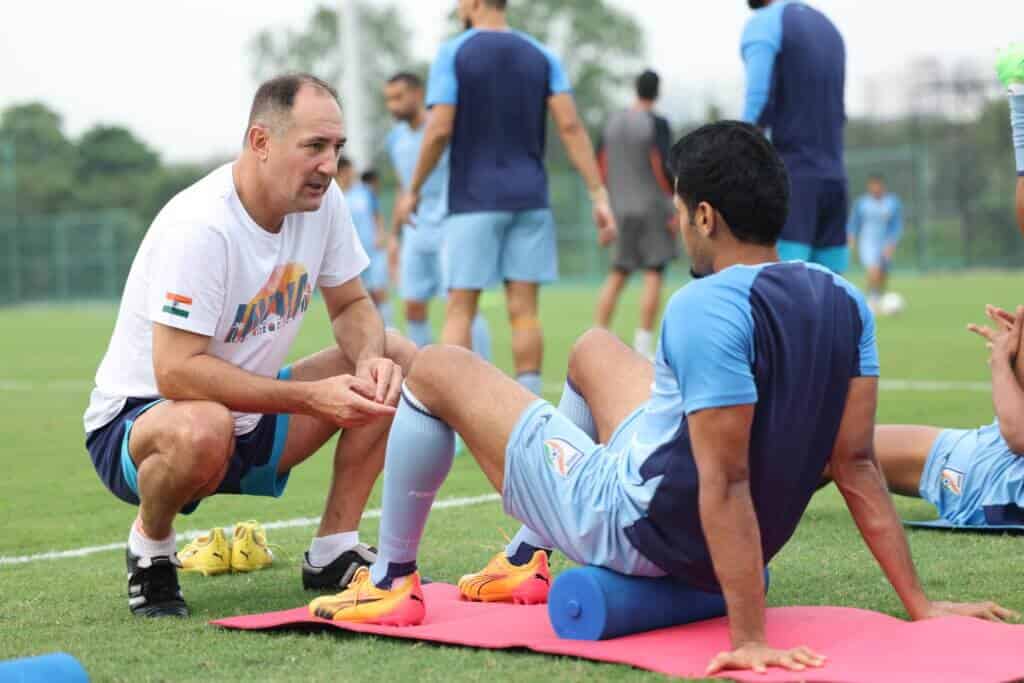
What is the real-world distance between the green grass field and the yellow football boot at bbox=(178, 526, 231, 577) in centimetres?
6

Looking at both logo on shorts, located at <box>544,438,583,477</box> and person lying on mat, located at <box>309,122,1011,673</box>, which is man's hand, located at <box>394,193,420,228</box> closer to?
person lying on mat, located at <box>309,122,1011,673</box>

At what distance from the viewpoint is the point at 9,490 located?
296 inches

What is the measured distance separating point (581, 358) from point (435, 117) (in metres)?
4.23

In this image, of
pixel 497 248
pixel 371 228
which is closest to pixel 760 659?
pixel 497 248

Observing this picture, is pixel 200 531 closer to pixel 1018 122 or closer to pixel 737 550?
pixel 737 550

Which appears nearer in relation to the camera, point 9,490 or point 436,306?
point 9,490

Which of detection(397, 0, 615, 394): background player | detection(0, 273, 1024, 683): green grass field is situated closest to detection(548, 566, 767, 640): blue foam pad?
detection(0, 273, 1024, 683): green grass field

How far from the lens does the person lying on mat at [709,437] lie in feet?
11.3

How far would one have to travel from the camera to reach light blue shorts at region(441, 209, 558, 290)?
8539 millimetres

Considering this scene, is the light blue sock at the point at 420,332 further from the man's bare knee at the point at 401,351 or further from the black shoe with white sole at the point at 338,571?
the black shoe with white sole at the point at 338,571

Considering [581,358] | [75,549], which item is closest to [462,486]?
[75,549]

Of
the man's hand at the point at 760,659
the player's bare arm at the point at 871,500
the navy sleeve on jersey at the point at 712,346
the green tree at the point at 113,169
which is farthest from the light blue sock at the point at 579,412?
the green tree at the point at 113,169

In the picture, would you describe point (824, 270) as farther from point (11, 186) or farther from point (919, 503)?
point (11, 186)

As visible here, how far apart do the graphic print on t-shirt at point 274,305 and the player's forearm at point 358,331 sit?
0.62ft
